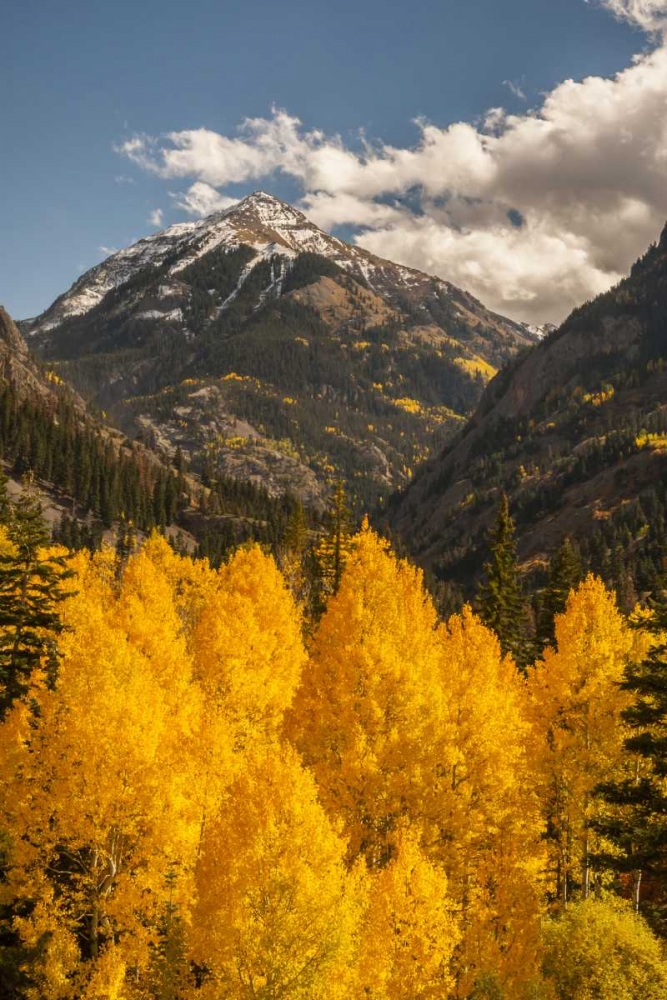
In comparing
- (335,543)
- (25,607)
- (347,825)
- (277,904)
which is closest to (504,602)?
(335,543)

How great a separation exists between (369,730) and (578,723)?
40.4ft

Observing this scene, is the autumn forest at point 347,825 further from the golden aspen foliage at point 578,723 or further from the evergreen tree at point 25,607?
the evergreen tree at point 25,607

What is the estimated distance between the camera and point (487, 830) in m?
25.6

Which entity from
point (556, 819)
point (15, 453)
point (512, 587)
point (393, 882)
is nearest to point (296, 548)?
point (512, 587)

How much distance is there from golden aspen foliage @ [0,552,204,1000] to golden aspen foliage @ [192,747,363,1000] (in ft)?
21.8

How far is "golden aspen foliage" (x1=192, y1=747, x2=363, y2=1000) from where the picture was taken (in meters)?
16.8

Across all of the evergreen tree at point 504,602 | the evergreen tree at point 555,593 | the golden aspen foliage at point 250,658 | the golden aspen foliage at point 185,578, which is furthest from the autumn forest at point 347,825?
the golden aspen foliage at point 185,578

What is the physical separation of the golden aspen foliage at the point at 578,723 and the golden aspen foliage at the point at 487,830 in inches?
100

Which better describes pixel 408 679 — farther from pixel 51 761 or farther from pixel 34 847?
pixel 34 847

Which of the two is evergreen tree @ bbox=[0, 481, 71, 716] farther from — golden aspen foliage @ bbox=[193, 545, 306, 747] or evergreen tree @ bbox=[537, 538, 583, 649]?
evergreen tree @ bbox=[537, 538, 583, 649]

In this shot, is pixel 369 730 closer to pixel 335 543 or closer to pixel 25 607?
pixel 25 607

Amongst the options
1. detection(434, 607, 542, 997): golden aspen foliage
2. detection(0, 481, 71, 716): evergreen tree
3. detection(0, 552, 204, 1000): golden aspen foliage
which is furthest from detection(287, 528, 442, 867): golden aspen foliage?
detection(0, 481, 71, 716): evergreen tree

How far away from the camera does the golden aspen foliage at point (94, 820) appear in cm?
2391

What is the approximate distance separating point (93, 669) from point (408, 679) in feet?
37.0
